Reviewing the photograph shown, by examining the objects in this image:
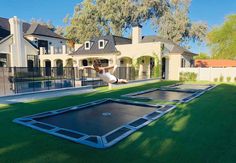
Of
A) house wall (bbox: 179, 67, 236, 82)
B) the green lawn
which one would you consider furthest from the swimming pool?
house wall (bbox: 179, 67, 236, 82)

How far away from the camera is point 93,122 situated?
6.18m

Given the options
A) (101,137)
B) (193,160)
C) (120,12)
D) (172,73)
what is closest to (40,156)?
(101,137)

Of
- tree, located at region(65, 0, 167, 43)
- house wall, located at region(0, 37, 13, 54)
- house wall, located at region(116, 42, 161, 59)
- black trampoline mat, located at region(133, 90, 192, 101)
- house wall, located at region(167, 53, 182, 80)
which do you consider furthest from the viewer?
tree, located at region(65, 0, 167, 43)

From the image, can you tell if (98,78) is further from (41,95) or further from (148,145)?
(148,145)

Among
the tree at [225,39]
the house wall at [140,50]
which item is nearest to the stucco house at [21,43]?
the house wall at [140,50]

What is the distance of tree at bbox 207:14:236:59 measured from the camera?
1099 inches

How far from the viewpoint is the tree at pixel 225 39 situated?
91.6 ft

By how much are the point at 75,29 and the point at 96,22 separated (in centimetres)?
482

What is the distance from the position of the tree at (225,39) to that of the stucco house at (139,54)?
727 centimetres

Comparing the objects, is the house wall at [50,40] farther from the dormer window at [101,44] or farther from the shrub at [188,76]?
the shrub at [188,76]

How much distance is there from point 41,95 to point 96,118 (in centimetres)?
547

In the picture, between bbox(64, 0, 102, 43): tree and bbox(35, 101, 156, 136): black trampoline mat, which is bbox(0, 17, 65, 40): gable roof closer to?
bbox(64, 0, 102, 43): tree

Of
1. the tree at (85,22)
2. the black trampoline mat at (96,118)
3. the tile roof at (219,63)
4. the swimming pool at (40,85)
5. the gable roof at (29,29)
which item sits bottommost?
the black trampoline mat at (96,118)

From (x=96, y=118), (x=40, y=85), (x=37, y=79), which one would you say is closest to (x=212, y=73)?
(x=40, y=85)
